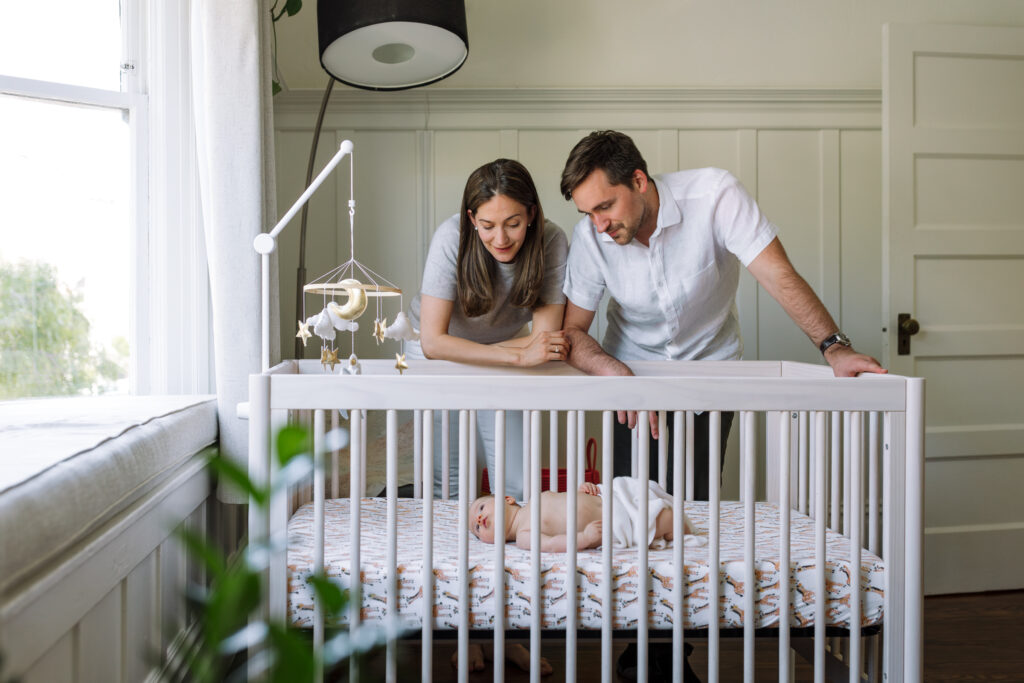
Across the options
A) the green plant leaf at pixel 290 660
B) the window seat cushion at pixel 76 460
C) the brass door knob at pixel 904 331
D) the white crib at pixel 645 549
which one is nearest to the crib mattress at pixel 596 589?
the white crib at pixel 645 549

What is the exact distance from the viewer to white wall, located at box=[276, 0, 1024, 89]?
8.60 feet

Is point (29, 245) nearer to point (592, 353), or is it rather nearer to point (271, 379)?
point (271, 379)

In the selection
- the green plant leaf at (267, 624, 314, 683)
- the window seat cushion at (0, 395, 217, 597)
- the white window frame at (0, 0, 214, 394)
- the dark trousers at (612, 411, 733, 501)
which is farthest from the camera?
the dark trousers at (612, 411, 733, 501)

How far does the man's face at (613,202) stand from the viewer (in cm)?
178

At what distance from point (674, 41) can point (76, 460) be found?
2.33 metres

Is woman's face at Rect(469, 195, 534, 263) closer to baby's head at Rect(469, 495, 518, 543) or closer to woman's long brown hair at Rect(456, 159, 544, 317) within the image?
woman's long brown hair at Rect(456, 159, 544, 317)

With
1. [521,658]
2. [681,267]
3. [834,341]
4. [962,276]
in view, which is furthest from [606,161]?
[962,276]

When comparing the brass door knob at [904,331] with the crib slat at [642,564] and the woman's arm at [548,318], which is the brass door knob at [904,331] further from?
the crib slat at [642,564]

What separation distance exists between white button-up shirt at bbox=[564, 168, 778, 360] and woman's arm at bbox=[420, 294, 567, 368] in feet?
0.34

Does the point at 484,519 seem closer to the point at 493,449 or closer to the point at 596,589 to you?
the point at 596,589

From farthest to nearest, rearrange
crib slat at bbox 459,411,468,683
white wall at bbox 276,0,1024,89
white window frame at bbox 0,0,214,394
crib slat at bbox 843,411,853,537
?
1. white wall at bbox 276,0,1024,89
2. white window frame at bbox 0,0,214,394
3. crib slat at bbox 843,411,853,537
4. crib slat at bbox 459,411,468,683

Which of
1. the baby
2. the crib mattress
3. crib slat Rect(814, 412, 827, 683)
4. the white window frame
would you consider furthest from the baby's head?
the white window frame

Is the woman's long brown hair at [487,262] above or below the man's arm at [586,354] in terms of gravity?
above

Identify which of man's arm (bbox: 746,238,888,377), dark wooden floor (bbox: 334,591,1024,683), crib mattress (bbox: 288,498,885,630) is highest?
man's arm (bbox: 746,238,888,377)
